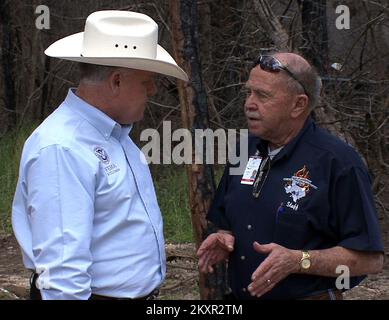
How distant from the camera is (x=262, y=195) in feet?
10.3

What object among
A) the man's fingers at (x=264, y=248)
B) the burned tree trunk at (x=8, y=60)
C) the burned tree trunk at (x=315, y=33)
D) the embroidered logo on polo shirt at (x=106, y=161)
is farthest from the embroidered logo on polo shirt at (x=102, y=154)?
the burned tree trunk at (x=8, y=60)

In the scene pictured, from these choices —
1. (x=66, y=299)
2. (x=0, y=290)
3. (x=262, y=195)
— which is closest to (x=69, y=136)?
(x=66, y=299)

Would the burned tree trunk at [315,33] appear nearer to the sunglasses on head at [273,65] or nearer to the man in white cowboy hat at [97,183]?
the sunglasses on head at [273,65]

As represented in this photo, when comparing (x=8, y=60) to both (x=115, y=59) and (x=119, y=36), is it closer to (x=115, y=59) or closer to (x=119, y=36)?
(x=119, y=36)

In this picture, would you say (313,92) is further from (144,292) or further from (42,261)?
(42,261)

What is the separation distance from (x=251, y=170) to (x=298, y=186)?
0.26 meters

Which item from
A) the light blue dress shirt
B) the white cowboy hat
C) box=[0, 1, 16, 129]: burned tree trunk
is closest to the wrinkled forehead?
the white cowboy hat

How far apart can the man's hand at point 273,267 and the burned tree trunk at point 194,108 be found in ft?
4.59

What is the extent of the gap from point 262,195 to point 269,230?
14 centimetres

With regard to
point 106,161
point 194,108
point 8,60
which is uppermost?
point 8,60

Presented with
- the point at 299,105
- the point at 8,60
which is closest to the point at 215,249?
the point at 299,105

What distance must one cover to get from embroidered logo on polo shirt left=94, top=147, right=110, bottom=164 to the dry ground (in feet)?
9.49

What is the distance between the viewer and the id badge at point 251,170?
3.22 m

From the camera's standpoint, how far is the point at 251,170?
324 cm
